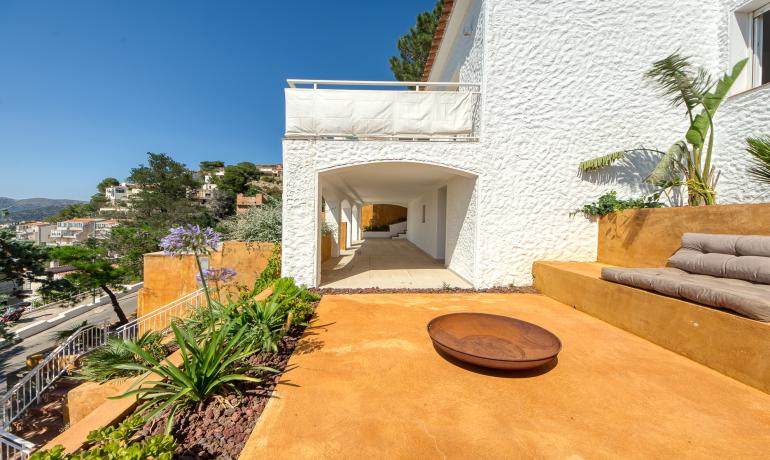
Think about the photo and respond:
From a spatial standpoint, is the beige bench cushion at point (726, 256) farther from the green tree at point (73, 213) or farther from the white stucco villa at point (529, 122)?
the green tree at point (73, 213)

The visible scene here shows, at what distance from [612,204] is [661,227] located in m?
1.35

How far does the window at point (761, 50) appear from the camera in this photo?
5.93 m

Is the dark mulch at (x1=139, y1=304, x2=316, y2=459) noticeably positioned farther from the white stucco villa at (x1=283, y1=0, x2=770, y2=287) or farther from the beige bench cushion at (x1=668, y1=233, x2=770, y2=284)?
the beige bench cushion at (x1=668, y1=233, x2=770, y2=284)

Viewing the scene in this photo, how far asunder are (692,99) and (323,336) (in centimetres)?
817

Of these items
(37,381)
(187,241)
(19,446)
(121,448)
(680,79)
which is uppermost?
(680,79)

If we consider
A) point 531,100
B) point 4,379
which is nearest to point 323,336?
point 531,100

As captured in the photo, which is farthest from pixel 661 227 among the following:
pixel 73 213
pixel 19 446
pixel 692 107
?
pixel 73 213

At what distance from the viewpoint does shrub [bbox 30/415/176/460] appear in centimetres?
144

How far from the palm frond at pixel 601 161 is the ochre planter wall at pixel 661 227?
1.15m

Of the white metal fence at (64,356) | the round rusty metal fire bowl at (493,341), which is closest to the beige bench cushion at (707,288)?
the round rusty metal fire bowl at (493,341)

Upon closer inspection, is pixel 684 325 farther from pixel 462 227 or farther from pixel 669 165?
pixel 462 227

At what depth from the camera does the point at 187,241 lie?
9.20ft

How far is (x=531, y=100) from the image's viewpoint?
6.41 meters

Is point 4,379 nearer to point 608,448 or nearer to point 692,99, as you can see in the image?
point 608,448
